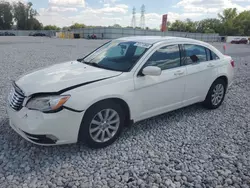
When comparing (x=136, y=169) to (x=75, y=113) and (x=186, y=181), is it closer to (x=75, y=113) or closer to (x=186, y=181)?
(x=186, y=181)

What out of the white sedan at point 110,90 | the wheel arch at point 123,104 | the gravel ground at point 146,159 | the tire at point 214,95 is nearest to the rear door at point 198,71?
the white sedan at point 110,90

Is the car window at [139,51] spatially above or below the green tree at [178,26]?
below

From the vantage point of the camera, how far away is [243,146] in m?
3.44

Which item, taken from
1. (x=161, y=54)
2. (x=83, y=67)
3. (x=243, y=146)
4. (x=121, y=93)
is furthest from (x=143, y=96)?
(x=243, y=146)

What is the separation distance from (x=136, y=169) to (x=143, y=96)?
1.16 m

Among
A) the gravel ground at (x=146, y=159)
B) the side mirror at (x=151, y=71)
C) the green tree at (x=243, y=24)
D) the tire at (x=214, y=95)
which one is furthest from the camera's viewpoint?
the green tree at (x=243, y=24)

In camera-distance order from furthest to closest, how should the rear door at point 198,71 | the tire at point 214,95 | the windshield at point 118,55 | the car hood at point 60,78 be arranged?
1. the tire at point 214,95
2. the rear door at point 198,71
3. the windshield at point 118,55
4. the car hood at point 60,78

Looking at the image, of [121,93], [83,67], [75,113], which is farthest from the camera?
[83,67]

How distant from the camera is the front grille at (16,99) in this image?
2.90 m

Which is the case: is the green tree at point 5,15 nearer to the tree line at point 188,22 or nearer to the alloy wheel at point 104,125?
the tree line at point 188,22

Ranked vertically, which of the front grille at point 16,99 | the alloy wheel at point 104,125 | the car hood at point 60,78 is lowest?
the alloy wheel at point 104,125

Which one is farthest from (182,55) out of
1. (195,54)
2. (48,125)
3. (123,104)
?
(48,125)

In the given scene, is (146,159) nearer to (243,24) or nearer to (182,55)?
(182,55)

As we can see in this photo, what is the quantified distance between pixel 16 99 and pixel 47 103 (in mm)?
579
